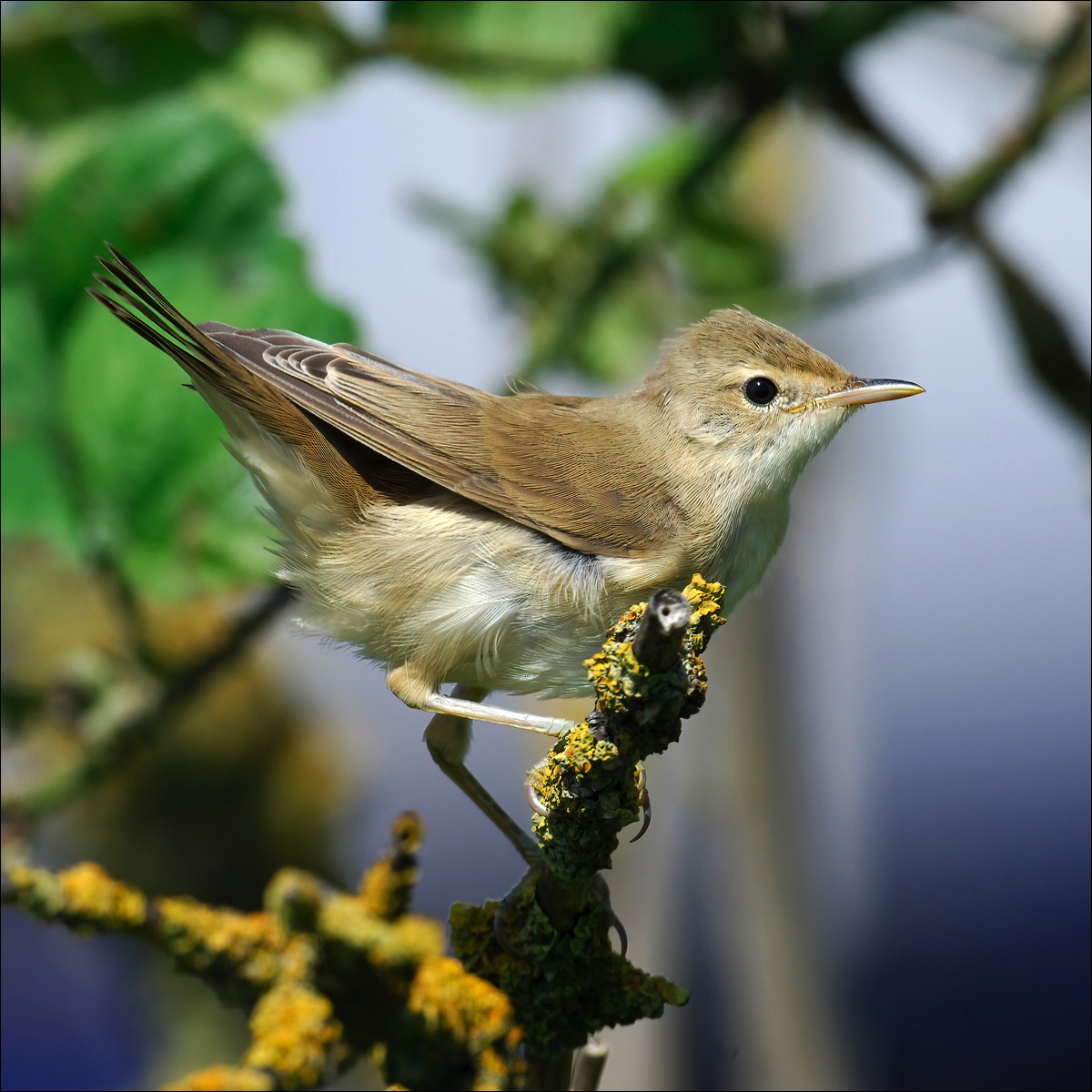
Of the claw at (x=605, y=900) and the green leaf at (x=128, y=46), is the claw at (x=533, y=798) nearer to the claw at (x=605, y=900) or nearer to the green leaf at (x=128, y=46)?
the claw at (x=605, y=900)

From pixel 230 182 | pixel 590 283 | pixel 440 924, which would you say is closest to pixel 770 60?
pixel 590 283

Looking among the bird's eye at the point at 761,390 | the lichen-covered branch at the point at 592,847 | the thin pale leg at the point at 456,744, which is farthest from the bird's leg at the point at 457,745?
the bird's eye at the point at 761,390

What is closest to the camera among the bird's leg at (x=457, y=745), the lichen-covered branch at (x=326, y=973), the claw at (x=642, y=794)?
the claw at (x=642, y=794)

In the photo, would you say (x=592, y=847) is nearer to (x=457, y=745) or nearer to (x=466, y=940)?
(x=466, y=940)

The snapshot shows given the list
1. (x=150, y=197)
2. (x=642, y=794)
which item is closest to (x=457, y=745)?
(x=642, y=794)

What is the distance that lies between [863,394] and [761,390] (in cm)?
22

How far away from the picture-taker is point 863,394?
93.5 inches

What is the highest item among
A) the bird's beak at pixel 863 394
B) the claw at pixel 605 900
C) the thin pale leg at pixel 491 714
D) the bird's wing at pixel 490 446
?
the bird's beak at pixel 863 394

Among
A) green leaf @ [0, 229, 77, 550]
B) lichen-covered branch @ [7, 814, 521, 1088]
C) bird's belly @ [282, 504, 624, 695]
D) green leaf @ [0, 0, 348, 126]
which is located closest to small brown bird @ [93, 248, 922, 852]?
bird's belly @ [282, 504, 624, 695]

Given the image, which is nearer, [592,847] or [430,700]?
[592,847]

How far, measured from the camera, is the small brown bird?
2.23 meters

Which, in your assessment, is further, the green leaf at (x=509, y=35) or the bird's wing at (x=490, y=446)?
the green leaf at (x=509, y=35)

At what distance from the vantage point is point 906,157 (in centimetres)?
315

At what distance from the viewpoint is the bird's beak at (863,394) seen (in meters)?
2.35
